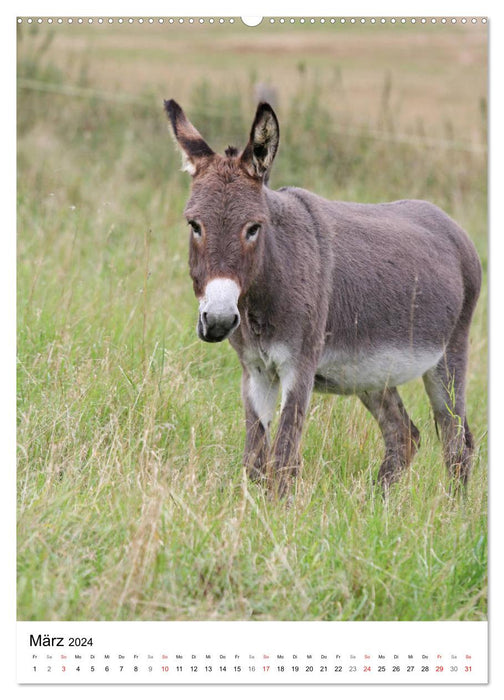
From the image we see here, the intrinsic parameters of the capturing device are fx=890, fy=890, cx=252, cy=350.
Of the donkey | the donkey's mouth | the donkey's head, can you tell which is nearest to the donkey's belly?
the donkey

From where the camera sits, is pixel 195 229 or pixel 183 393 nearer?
pixel 195 229

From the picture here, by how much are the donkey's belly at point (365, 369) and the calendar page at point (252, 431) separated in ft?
0.05

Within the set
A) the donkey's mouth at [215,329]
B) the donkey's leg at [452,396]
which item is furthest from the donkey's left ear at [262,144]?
the donkey's leg at [452,396]

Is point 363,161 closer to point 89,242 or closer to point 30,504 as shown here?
point 89,242

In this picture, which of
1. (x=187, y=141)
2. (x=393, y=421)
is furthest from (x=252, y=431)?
(x=187, y=141)

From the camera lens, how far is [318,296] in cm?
440

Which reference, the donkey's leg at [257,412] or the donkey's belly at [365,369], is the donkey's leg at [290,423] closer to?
the donkey's leg at [257,412]

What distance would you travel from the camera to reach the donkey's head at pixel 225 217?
3650 millimetres

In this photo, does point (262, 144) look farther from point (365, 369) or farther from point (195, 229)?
point (365, 369)

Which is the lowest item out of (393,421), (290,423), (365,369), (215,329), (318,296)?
(393,421)

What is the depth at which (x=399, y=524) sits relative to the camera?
383 centimetres

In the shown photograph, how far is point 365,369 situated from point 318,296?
610 mm
